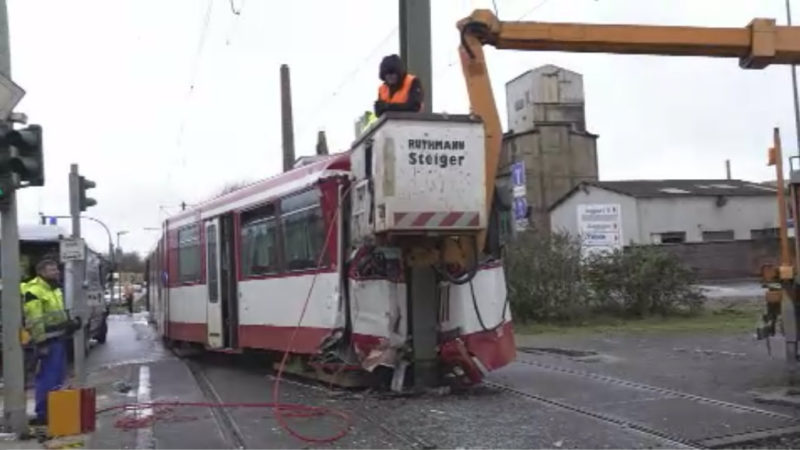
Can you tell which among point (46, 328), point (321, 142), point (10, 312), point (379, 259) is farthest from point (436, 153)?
point (321, 142)

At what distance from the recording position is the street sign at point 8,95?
906cm

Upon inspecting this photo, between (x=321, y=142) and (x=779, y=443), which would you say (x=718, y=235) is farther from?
(x=779, y=443)

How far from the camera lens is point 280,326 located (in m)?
12.8

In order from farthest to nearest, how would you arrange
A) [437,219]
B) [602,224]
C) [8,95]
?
[602,224] < [437,219] < [8,95]

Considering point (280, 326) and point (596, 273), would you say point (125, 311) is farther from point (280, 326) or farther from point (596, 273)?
point (280, 326)

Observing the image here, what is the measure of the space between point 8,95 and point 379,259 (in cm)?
437

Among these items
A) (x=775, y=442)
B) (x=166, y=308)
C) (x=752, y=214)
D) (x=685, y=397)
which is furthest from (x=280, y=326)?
(x=752, y=214)

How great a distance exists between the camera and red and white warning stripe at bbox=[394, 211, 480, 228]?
31.3ft

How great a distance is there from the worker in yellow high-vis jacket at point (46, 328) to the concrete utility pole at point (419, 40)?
4976mm

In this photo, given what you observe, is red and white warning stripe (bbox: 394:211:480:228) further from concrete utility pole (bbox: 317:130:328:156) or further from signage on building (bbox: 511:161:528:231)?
concrete utility pole (bbox: 317:130:328:156)

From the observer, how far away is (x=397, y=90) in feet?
35.4

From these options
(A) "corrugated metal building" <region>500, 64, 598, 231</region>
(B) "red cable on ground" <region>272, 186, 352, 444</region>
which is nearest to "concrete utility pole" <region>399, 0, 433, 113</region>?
(B) "red cable on ground" <region>272, 186, 352, 444</region>

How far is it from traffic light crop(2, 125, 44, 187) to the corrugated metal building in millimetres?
44736

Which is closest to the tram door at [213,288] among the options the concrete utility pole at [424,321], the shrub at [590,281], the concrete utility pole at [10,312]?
the concrete utility pole at [424,321]
